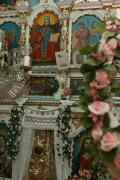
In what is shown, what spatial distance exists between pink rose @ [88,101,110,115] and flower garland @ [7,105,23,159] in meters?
A: 7.96

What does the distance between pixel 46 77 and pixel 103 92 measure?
27.3ft

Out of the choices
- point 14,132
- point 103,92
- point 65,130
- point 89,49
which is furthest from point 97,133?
point 14,132

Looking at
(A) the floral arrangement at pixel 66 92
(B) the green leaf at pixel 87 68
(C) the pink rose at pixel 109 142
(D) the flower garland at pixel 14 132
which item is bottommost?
(D) the flower garland at pixel 14 132

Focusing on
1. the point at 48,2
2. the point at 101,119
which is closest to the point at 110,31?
the point at 101,119

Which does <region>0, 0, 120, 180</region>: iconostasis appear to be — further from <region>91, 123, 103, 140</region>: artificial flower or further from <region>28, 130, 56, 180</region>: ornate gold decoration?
<region>91, 123, 103, 140</region>: artificial flower

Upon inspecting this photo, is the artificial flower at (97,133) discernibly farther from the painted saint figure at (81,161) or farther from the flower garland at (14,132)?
the flower garland at (14,132)

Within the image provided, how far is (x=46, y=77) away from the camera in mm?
11930

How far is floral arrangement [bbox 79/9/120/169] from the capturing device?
3.46 m

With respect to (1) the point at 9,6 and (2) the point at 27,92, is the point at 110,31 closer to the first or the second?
(2) the point at 27,92

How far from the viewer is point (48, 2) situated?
40.0ft

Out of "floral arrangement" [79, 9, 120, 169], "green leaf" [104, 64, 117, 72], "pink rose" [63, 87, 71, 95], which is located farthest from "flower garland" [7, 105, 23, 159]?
"green leaf" [104, 64, 117, 72]

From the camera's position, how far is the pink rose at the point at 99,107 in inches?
138

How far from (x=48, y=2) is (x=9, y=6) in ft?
4.77

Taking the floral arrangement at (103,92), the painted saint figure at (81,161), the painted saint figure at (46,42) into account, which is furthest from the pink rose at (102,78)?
the painted saint figure at (46,42)
